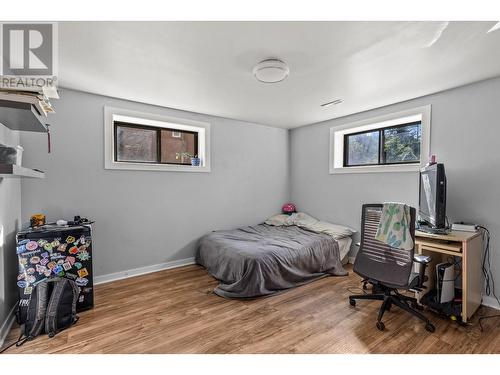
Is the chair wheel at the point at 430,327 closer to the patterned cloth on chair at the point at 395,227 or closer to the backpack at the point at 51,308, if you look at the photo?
the patterned cloth on chair at the point at 395,227

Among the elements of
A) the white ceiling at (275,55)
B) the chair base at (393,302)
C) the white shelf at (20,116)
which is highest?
the white ceiling at (275,55)

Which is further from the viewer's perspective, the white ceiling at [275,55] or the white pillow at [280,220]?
the white pillow at [280,220]

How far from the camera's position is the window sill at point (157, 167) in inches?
124

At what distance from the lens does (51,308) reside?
204 cm

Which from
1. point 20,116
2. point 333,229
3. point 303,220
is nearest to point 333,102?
point 333,229

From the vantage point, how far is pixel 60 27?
65.8 inches

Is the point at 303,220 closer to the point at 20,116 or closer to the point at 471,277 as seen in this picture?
the point at 471,277

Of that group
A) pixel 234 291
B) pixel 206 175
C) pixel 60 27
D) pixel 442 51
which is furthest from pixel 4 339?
pixel 442 51

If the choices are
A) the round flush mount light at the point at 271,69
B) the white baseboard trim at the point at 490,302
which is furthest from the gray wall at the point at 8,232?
the white baseboard trim at the point at 490,302

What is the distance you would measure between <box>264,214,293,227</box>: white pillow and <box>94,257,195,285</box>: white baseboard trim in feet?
4.96

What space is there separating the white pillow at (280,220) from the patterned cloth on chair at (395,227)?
2139 mm

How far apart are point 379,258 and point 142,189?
2929mm
